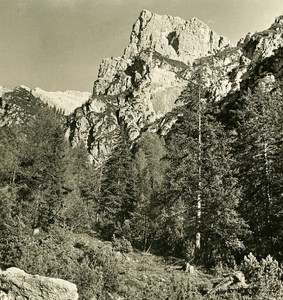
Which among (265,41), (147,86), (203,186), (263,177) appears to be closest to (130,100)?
(147,86)

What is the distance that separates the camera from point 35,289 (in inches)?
413

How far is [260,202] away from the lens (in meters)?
21.9

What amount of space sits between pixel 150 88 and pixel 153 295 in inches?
5746

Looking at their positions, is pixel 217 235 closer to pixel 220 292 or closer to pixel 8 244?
pixel 220 292

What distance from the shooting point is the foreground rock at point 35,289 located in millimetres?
10398

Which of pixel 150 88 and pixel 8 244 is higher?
pixel 150 88

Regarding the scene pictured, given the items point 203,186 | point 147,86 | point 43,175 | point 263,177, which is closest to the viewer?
point 203,186

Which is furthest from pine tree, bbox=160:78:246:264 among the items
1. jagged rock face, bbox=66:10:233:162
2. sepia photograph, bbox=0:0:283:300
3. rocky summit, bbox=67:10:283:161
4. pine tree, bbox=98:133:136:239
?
jagged rock face, bbox=66:10:233:162

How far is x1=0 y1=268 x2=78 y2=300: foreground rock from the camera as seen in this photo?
34.1ft

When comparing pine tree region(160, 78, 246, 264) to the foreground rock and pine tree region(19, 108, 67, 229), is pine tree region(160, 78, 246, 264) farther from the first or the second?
the foreground rock

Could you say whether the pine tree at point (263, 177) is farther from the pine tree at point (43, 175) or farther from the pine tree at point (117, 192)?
the pine tree at point (117, 192)

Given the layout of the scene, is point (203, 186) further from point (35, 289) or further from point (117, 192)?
point (117, 192)

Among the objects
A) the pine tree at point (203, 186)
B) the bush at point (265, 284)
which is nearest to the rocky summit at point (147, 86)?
the pine tree at point (203, 186)

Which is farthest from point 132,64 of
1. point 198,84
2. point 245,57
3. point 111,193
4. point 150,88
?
point 198,84
